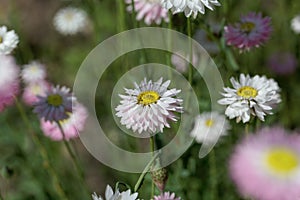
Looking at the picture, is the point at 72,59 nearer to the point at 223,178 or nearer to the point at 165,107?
the point at 223,178

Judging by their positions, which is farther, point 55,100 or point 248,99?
point 55,100

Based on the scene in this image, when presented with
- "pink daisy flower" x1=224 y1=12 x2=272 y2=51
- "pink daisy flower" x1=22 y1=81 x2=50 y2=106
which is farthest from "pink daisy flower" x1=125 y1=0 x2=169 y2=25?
"pink daisy flower" x1=22 y1=81 x2=50 y2=106

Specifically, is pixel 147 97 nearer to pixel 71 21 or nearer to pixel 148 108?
pixel 148 108

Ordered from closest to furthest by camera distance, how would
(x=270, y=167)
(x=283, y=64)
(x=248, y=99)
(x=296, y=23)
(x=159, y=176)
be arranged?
(x=270, y=167)
(x=159, y=176)
(x=248, y=99)
(x=296, y=23)
(x=283, y=64)

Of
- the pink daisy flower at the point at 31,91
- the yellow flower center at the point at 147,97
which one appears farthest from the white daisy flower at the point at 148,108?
the pink daisy flower at the point at 31,91

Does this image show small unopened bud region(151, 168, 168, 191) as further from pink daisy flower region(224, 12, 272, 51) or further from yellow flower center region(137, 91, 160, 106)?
pink daisy flower region(224, 12, 272, 51)

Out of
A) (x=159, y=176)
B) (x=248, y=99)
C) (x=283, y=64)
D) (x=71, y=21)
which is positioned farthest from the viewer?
(x=71, y=21)

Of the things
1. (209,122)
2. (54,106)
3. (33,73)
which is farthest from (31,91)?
(209,122)
